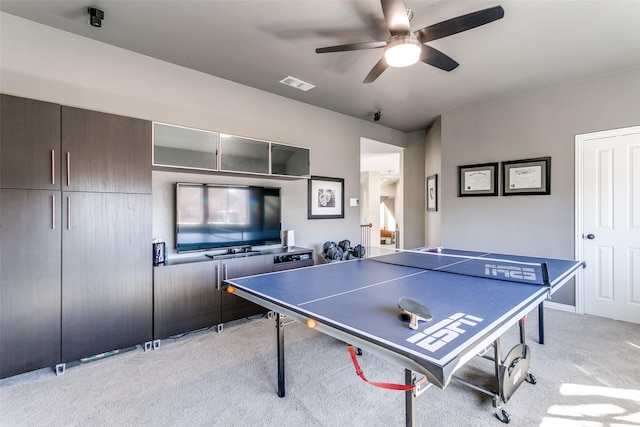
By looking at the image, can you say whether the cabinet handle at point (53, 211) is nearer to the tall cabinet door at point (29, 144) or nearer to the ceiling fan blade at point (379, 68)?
the tall cabinet door at point (29, 144)

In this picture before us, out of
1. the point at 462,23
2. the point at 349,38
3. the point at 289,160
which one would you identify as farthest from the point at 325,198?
the point at 462,23

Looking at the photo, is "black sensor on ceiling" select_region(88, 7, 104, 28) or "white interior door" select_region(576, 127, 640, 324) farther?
"white interior door" select_region(576, 127, 640, 324)

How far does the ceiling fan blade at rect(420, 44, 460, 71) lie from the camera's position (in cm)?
222

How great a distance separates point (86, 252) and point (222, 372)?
56.7 inches

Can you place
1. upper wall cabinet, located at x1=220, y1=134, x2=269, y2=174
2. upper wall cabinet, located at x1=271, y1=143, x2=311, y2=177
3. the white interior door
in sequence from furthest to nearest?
upper wall cabinet, located at x1=271, y1=143, x2=311, y2=177
the white interior door
upper wall cabinet, located at x1=220, y1=134, x2=269, y2=174

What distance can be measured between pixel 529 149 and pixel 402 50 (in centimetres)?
291

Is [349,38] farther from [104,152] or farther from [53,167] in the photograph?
[53,167]

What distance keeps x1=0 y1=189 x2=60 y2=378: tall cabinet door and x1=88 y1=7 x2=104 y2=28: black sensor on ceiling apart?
1.36 metres

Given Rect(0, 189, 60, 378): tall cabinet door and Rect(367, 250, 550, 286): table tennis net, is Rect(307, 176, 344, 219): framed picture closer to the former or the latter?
Rect(367, 250, 550, 286): table tennis net

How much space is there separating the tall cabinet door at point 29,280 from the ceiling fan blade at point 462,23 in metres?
2.94

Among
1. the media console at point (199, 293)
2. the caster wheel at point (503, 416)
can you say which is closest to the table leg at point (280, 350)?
the media console at point (199, 293)

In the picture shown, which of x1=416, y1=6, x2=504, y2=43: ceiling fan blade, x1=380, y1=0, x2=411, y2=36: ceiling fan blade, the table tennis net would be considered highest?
x1=380, y1=0, x2=411, y2=36: ceiling fan blade

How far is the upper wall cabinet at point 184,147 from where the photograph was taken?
9.15 feet

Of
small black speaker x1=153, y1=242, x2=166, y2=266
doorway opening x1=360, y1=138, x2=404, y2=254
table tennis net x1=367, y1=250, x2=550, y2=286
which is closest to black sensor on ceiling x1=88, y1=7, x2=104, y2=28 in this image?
small black speaker x1=153, y1=242, x2=166, y2=266
